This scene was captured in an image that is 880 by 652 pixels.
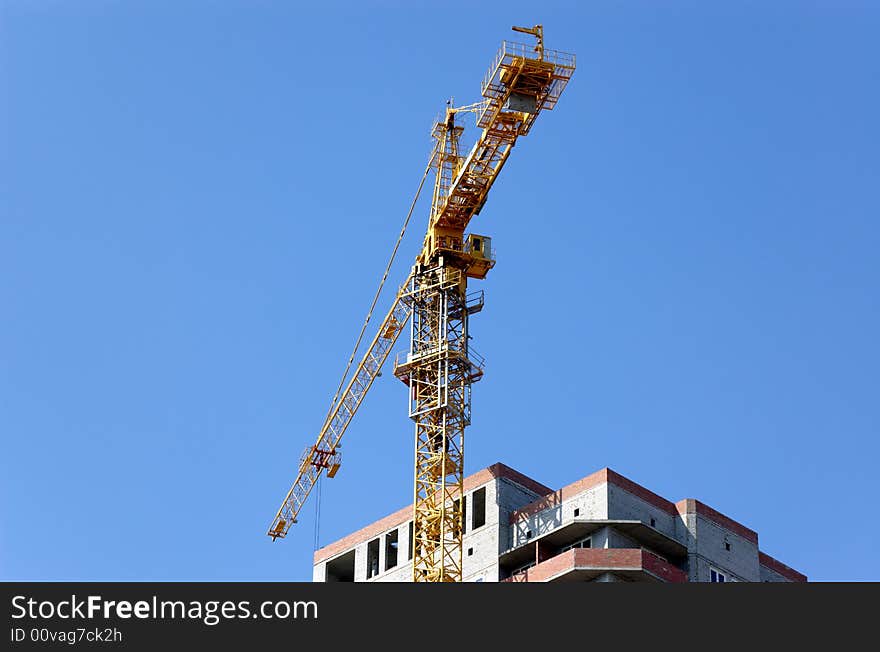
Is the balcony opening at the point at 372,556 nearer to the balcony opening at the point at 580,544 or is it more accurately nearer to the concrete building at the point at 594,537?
the concrete building at the point at 594,537

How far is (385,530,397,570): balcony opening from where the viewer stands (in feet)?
421

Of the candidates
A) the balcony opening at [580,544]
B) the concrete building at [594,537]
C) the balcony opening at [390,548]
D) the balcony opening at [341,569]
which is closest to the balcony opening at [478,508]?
the concrete building at [594,537]

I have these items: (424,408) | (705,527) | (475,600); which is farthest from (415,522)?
(475,600)

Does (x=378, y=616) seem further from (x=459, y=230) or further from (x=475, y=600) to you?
(x=459, y=230)

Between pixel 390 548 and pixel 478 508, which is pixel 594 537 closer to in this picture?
pixel 478 508

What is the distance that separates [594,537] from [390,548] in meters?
15.7

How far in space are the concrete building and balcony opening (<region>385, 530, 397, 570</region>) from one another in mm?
1374

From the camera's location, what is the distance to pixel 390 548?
422ft

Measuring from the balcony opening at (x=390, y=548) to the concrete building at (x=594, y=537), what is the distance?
1374 mm

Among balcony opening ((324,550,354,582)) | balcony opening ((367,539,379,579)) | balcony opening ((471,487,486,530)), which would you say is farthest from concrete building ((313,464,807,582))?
balcony opening ((324,550,354,582))

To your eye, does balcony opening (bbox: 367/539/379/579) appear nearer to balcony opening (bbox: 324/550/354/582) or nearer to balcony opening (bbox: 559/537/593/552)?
balcony opening (bbox: 324/550/354/582)

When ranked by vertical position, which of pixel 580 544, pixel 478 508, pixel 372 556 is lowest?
pixel 580 544

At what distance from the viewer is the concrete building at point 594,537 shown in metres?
114

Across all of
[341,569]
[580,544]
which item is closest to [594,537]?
[580,544]
